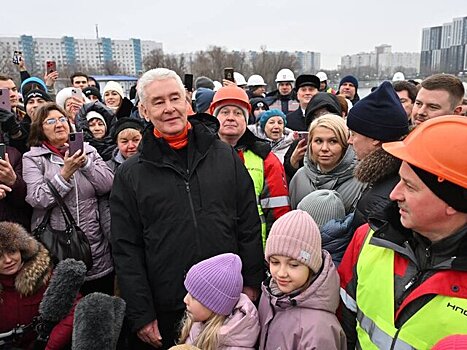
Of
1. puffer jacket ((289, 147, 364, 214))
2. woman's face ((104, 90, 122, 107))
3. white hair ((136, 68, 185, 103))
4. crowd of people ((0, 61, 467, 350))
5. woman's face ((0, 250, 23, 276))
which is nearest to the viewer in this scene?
crowd of people ((0, 61, 467, 350))

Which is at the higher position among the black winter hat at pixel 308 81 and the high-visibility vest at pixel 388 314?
the black winter hat at pixel 308 81

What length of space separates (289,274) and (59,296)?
140 cm

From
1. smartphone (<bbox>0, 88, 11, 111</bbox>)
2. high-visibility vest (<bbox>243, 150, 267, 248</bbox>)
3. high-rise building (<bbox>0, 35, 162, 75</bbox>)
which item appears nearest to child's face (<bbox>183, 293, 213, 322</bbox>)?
high-visibility vest (<bbox>243, 150, 267, 248</bbox>)

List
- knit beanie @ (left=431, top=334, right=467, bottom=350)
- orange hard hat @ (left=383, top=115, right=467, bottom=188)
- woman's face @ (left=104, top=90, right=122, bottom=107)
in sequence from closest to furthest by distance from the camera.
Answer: knit beanie @ (left=431, top=334, right=467, bottom=350) < orange hard hat @ (left=383, top=115, right=467, bottom=188) < woman's face @ (left=104, top=90, right=122, bottom=107)

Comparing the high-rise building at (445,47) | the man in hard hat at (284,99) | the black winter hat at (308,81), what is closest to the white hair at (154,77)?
the black winter hat at (308,81)

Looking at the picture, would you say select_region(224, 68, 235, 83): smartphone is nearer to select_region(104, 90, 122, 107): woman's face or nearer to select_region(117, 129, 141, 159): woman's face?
select_region(104, 90, 122, 107): woman's face

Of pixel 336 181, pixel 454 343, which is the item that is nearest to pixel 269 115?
pixel 336 181

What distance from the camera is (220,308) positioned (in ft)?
6.47

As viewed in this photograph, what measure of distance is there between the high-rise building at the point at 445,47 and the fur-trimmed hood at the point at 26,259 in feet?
132

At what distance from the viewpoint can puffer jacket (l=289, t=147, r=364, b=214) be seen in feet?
8.20

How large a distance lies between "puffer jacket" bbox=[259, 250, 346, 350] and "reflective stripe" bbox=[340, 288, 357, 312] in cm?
3

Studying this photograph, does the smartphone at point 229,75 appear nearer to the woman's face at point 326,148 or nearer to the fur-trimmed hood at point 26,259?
the woman's face at point 326,148

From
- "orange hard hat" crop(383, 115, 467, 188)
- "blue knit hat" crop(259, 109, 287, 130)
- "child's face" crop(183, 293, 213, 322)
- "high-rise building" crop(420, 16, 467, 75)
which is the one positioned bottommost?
"child's face" crop(183, 293, 213, 322)

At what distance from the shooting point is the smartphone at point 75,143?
8.98ft
